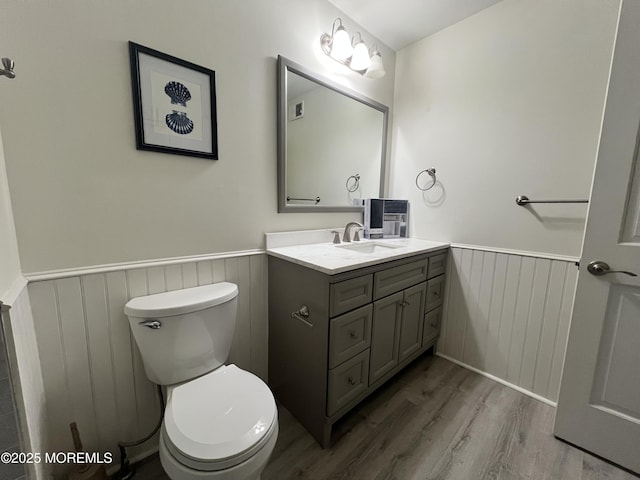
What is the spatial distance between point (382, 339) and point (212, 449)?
0.95m

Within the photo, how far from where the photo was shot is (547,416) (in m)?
1.48

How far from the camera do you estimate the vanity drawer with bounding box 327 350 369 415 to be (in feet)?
4.07

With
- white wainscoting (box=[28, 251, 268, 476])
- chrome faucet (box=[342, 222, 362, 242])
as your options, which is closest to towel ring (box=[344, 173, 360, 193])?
chrome faucet (box=[342, 222, 362, 242])

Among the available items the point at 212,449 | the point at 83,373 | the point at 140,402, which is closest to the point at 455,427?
the point at 212,449

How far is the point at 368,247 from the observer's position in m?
1.84

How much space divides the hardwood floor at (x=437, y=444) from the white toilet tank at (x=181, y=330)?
509 mm

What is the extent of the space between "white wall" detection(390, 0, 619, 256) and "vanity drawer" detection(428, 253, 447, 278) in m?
0.17

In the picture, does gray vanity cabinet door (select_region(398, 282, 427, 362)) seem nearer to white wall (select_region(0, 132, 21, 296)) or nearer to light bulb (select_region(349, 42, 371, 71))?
light bulb (select_region(349, 42, 371, 71))

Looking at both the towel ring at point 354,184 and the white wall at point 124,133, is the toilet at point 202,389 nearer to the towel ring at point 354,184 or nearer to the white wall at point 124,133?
the white wall at point 124,133

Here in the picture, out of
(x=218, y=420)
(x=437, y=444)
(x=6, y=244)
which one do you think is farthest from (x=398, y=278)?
(x=6, y=244)

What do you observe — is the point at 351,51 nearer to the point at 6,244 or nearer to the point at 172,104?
the point at 172,104

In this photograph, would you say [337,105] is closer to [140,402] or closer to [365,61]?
[365,61]

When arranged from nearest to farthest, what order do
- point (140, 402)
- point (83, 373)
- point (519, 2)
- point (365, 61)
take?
point (83, 373), point (140, 402), point (519, 2), point (365, 61)

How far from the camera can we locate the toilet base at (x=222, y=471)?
2.50ft
